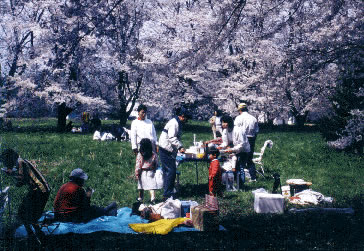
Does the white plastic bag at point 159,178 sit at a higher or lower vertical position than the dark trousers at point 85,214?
higher

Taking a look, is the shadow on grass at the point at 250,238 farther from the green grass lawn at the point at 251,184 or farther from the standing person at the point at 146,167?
the standing person at the point at 146,167

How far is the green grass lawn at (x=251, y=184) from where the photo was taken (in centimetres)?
570

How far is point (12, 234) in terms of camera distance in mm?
5520

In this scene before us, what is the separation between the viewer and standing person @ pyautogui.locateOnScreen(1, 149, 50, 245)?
17.7 feet

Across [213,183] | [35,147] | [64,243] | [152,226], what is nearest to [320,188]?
[213,183]

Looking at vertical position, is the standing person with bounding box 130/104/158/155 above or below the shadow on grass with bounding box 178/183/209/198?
above

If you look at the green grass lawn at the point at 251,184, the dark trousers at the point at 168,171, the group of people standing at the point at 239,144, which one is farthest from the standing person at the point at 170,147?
the group of people standing at the point at 239,144

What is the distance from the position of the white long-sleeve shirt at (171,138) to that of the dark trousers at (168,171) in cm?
14

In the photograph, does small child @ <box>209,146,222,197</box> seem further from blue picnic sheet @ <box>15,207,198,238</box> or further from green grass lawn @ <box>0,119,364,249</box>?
blue picnic sheet @ <box>15,207,198,238</box>

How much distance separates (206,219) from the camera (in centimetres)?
584

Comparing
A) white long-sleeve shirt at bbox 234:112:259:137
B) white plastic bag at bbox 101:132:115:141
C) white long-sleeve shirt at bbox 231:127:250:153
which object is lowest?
white plastic bag at bbox 101:132:115:141

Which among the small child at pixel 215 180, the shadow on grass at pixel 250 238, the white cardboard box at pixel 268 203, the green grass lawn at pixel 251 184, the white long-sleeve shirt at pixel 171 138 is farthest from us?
the small child at pixel 215 180

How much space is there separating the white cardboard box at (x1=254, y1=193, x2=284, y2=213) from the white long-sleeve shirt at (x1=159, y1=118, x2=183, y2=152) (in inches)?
76.6

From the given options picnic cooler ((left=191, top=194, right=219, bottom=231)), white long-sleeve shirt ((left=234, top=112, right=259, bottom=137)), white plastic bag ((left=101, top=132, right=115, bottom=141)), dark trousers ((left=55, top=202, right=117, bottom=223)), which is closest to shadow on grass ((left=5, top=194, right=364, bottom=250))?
picnic cooler ((left=191, top=194, right=219, bottom=231))
